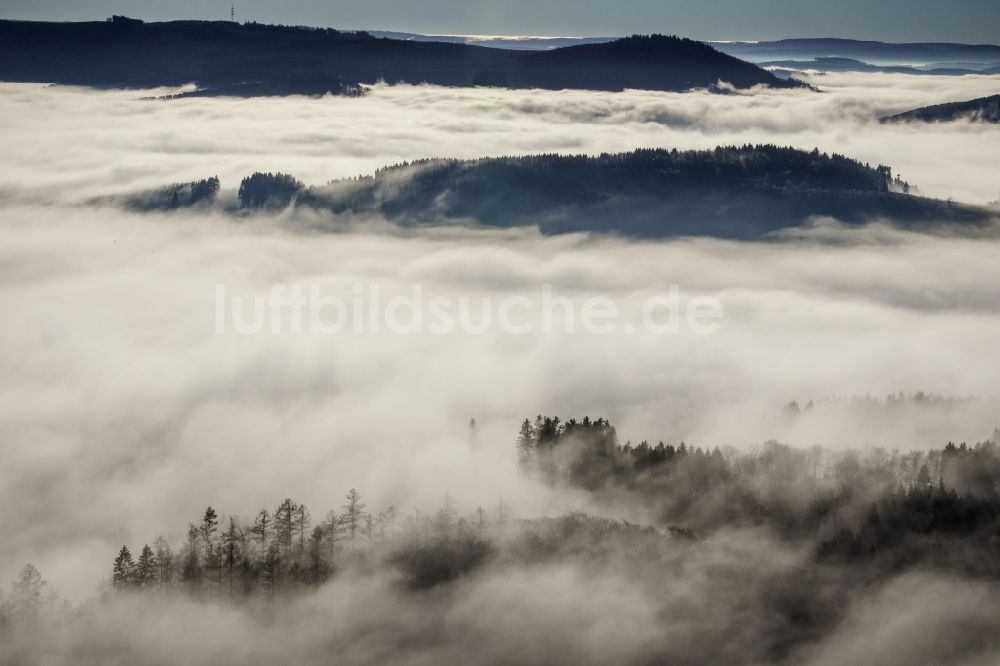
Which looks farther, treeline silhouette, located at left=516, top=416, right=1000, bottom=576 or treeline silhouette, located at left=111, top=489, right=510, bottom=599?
treeline silhouette, located at left=111, top=489, right=510, bottom=599

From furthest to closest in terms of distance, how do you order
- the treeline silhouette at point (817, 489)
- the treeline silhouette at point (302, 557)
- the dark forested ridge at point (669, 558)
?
the treeline silhouette at point (302, 557) → the treeline silhouette at point (817, 489) → the dark forested ridge at point (669, 558)

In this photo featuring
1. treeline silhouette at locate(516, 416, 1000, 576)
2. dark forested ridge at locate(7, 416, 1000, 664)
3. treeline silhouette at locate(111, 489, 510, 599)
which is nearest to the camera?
dark forested ridge at locate(7, 416, 1000, 664)

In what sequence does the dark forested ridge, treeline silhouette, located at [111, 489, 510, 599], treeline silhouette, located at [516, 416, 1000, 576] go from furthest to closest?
treeline silhouette, located at [111, 489, 510, 599] < treeline silhouette, located at [516, 416, 1000, 576] < the dark forested ridge

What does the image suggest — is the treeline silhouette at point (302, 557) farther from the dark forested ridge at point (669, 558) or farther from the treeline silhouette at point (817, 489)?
the treeline silhouette at point (817, 489)

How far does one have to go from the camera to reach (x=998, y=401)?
7672 inches

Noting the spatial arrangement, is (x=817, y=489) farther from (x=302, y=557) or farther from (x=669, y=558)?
(x=302, y=557)

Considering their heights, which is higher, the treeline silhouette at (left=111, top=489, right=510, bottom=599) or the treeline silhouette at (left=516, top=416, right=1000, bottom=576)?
the treeline silhouette at (left=516, top=416, right=1000, bottom=576)

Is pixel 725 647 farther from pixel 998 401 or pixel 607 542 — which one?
pixel 998 401

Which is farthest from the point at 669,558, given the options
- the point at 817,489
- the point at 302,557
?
the point at 302,557

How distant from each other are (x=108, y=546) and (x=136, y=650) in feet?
143

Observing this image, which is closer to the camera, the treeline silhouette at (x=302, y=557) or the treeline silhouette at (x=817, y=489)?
the treeline silhouette at (x=817, y=489)

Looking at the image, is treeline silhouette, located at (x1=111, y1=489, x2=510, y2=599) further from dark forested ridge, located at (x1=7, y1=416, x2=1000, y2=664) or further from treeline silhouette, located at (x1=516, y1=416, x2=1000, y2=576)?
treeline silhouette, located at (x1=516, y1=416, x2=1000, y2=576)

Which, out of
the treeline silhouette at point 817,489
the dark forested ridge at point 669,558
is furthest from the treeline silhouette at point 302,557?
the treeline silhouette at point 817,489

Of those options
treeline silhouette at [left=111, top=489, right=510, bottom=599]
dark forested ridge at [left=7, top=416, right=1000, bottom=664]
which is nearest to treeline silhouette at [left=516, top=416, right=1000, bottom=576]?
dark forested ridge at [left=7, top=416, right=1000, bottom=664]
